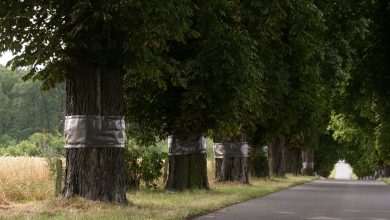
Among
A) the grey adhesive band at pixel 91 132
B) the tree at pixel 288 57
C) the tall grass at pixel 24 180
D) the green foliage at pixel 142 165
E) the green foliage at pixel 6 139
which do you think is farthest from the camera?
the green foliage at pixel 6 139

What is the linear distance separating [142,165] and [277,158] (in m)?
27.3

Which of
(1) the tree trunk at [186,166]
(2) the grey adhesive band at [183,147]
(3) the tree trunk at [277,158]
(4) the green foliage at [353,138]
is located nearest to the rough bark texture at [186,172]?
(1) the tree trunk at [186,166]

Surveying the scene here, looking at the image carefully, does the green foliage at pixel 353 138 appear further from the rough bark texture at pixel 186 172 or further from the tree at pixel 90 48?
the tree at pixel 90 48

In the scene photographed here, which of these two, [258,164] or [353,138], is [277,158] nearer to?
[258,164]

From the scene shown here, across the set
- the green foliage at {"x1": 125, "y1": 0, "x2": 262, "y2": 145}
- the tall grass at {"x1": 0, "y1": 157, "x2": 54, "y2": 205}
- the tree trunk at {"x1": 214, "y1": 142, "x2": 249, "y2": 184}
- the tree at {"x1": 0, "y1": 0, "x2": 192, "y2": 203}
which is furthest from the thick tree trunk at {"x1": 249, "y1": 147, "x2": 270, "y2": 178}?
the tree at {"x1": 0, "y1": 0, "x2": 192, "y2": 203}

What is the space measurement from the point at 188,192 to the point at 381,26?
36.4ft

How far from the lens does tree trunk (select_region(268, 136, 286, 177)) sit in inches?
1883

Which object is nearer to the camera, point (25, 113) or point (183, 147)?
point (183, 147)

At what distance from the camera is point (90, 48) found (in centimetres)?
1373

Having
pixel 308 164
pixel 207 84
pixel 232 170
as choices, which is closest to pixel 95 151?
pixel 207 84

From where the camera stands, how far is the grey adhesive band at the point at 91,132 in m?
14.4

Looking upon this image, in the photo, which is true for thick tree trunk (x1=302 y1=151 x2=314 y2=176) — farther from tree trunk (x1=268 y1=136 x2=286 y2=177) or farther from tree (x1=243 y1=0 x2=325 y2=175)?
tree (x1=243 y1=0 x2=325 y2=175)

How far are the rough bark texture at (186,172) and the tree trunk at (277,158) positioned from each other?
2569 cm

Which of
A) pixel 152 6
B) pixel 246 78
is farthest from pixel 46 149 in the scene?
pixel 152 6
